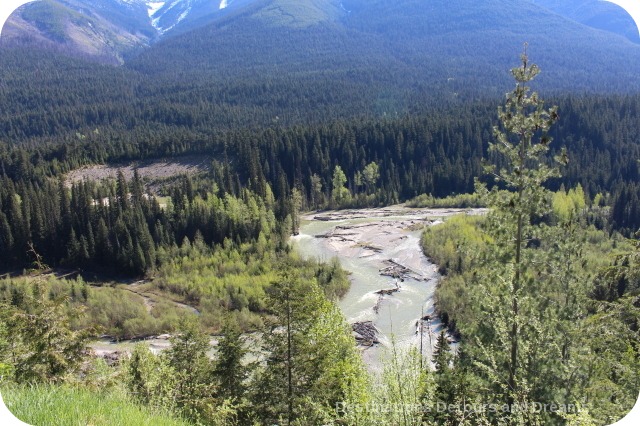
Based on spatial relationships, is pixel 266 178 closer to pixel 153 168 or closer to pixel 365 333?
pixel 153 168

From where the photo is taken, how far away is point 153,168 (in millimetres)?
122875

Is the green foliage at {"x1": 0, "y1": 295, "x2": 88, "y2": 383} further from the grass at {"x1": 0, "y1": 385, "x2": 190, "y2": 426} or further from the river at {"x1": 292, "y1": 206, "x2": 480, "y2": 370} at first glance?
the river at {"x1": 292, "y1": 206, "x2": 480, "y2": 370}

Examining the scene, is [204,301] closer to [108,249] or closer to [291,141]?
[108,249]

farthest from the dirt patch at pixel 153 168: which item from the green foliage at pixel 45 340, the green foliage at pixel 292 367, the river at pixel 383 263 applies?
the green foliage at pixel 292 367

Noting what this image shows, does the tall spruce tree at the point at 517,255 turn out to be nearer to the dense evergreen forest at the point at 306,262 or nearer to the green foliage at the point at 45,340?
the dense evergreen forest at the point at 306,262

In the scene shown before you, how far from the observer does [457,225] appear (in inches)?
2665

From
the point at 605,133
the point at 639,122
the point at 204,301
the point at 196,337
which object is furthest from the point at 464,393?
the point at 639,122

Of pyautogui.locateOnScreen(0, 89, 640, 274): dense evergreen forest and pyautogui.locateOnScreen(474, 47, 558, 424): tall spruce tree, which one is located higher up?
pyautogui.locateOnScreen(474, 47, 558, 424): tall spruce tree

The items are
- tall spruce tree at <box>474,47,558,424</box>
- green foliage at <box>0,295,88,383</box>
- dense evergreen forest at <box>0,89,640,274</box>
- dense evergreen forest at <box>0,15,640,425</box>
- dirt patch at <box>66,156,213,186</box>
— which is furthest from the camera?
dirt patch at <box>66,156,213,186</box>

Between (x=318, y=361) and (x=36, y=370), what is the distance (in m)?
8.75

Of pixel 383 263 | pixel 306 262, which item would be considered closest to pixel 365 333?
pixel 306 262

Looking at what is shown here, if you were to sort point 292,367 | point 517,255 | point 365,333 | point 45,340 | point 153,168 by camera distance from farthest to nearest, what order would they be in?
point 153,168 → point 365,333 → point 292,367 → point 45,340 → point 517,255

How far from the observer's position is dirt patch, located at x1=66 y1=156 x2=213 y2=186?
384 ft

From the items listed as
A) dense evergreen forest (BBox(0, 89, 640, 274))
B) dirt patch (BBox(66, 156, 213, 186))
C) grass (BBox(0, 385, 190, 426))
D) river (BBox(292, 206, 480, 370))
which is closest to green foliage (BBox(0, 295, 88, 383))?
grass (BBox(0, 385, 190, 426))
